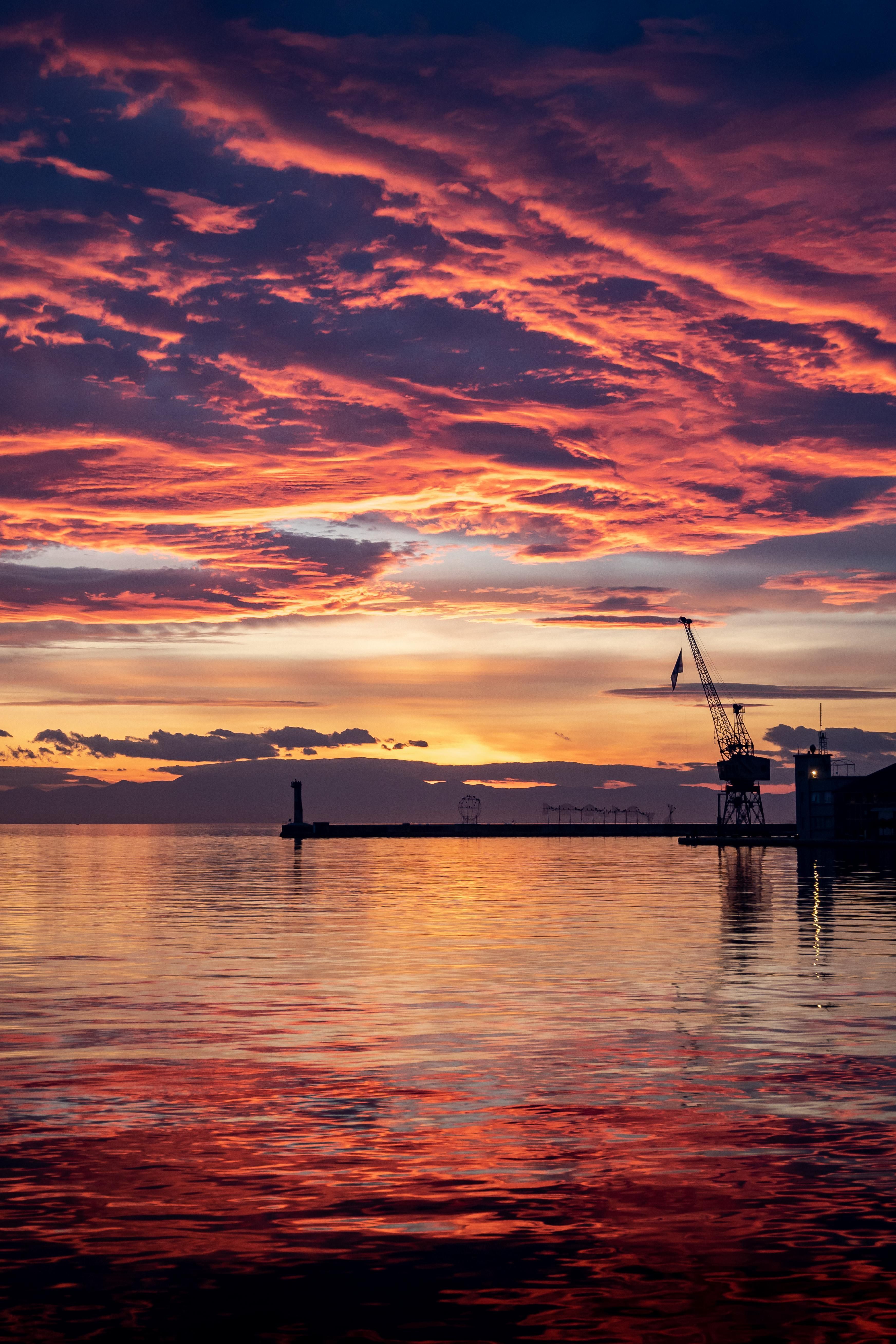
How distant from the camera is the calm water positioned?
1498cm

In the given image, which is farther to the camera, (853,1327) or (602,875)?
(602,875)

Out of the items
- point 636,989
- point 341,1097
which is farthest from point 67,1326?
point 636,989

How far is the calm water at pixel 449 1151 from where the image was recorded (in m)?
15.0

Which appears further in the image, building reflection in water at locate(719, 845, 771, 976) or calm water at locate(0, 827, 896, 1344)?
building reflection in water at locate(719, 845, 771, 976)

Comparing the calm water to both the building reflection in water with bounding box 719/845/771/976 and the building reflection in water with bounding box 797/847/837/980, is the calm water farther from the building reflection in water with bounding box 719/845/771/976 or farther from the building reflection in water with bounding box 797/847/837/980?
the building reflection in water with bounding box 797/847/837/980

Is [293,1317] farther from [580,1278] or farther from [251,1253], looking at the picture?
[580,1278]

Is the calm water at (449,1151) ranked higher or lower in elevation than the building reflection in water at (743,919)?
higher

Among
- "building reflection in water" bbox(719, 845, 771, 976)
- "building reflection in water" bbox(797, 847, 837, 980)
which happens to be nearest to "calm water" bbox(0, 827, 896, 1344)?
"building reflection in water" bbox(719, 845, 771, 976)

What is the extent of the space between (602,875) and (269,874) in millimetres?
44351

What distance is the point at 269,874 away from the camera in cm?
17062

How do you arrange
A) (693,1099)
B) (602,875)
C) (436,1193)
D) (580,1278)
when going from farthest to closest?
(602,875) < (693,1099) < (436,1193) < (580,1278)

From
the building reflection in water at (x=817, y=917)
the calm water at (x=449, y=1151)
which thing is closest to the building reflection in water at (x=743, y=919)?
the calm water at (x=449, y=1151)

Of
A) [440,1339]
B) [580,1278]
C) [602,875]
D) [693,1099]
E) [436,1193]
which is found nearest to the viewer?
[440,1339]

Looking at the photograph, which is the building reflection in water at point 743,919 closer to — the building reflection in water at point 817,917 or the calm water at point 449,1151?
the calm water at point 449,1151
